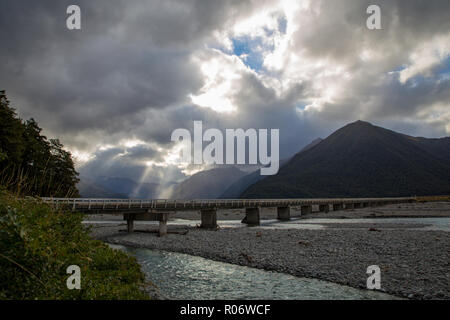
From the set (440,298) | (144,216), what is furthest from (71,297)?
(144,216)

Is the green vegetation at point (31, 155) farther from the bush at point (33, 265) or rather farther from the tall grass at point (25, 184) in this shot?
the bush at point (33, 265)

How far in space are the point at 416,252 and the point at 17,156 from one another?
48560mm

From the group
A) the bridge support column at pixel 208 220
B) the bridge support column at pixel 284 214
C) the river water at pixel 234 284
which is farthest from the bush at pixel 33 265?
the bridge support column at pixel 284 214

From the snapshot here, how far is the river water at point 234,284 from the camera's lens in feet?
42.2

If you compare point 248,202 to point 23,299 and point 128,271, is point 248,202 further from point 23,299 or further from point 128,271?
point 23,299

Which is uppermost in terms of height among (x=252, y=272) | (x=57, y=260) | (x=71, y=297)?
(x=57, y=260)

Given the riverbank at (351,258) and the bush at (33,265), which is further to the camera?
the riverbank at (351,258)

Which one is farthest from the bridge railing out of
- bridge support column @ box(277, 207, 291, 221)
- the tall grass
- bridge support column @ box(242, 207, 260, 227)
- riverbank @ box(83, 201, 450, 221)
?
riverbank @ box(83, 201, 450, 221)

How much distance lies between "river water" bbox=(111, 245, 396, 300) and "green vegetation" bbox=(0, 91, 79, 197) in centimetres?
1950

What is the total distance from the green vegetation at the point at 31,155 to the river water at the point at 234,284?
64.0 feet

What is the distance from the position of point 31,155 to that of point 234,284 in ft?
152

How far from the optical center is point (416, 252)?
Answer: 2030 centimetres

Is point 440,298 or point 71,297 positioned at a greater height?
point 71,297
